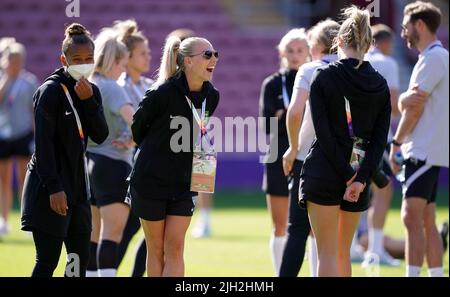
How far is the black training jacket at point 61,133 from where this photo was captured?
20.0ft

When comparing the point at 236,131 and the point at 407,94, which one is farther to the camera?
the point at 236,131

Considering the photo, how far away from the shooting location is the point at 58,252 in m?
6.24

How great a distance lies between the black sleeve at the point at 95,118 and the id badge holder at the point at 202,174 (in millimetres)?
675

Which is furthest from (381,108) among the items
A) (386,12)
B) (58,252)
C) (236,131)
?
(386,12)

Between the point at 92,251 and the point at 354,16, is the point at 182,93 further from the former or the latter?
the point at 92,251

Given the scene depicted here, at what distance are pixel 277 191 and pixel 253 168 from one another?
10704 millimetres

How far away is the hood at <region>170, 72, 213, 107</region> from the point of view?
249 inches

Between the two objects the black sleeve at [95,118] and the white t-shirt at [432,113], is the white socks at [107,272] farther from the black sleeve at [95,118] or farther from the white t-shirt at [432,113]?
the white t-shirt at [432,113]

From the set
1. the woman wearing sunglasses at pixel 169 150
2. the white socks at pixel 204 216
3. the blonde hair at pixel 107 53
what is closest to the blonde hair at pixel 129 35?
the blonde hair at pixel 107 53

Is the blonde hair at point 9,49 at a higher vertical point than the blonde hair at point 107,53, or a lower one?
lower

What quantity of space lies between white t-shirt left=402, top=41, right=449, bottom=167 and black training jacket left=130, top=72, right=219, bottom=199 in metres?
2.27

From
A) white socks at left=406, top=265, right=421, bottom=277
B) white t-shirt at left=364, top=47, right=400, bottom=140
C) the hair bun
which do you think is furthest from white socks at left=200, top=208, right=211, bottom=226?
the hair bun

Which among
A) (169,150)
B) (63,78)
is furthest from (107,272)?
(63,78)

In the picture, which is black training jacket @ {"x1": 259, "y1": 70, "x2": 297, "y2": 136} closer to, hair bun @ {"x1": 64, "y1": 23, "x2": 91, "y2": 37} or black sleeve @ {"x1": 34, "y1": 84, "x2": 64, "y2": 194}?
hair bun @ {"x1": 64, "y1": 23, "x2": 91, "y2": 37}
